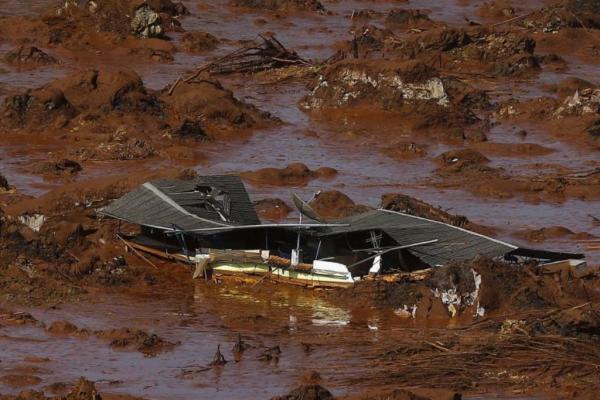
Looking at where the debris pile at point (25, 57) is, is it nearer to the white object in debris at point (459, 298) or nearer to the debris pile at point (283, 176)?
the debris pile at point (283, 176)

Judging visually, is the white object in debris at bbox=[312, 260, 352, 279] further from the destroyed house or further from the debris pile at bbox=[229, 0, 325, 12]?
the debris pile at bbox=[229, 0, 325, 12]

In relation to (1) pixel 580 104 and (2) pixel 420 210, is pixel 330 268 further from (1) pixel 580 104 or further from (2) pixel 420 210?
(1) pixel 580 104

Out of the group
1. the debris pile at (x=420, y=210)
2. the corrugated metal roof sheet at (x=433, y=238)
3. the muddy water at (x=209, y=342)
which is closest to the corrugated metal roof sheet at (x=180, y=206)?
the muddy water at (x=209, y=342)

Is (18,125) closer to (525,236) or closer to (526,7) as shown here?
(525,236)

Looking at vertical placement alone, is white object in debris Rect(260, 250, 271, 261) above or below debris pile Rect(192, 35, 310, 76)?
above

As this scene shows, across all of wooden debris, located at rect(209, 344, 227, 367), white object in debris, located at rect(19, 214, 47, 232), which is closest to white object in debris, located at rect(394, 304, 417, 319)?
wooden debris, located at rect(209, 344, 227, 367)

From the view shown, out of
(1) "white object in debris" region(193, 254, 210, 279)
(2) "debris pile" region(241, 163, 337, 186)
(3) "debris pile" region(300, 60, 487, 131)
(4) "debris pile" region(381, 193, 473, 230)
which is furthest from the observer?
(3) "debris pile" region(300, 60, 487, 131)

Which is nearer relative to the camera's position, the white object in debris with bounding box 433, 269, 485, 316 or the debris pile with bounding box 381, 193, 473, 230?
the white object in debris with bounding box 433, 269, 485, 316

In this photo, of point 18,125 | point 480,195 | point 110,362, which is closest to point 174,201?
point 110,362
